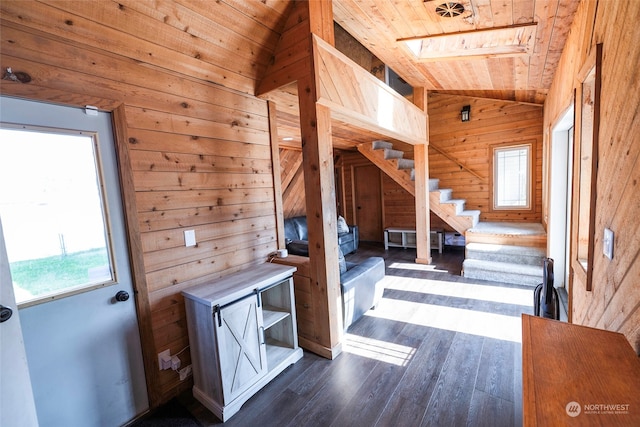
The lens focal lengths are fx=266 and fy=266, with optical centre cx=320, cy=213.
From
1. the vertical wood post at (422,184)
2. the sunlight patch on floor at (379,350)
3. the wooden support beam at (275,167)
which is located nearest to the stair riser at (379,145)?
the vertical wood post at (422,184)

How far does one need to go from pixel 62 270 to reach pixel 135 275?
1.15ft

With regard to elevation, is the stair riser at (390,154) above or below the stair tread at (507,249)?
above

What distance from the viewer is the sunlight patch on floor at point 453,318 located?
8.41ft

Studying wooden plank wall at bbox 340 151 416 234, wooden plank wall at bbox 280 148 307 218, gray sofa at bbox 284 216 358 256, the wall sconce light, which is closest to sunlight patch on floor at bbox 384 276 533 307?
gray sofa at bbox 284 216 358 256

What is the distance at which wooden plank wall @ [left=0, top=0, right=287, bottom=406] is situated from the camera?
4.51 feet

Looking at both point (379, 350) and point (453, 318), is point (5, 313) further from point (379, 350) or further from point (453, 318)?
point (453, 318)

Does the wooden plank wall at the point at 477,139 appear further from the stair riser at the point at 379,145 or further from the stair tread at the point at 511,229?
the stair riser at the point at 379,145

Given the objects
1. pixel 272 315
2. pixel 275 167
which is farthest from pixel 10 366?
pixel 275 167

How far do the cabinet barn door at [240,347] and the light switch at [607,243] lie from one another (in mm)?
1944

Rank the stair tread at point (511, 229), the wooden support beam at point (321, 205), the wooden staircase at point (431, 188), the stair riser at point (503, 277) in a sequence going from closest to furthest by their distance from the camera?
1. the wooden support beam at point (321, 205)
2. the stair riser at point (503, 277)
3. the stair tread at point (511, 229)
4. the wooden staircase at point (431, 188)

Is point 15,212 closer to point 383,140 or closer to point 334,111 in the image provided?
point 334,111

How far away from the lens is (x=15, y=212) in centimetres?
133

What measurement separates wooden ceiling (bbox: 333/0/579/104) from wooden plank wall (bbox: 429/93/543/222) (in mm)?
1229

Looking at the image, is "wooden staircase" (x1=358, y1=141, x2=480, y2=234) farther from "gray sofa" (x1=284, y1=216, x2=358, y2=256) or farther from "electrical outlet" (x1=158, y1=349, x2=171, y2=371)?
"electrical outlet" (x1=158, y1=349, x2=171, y2=371)
